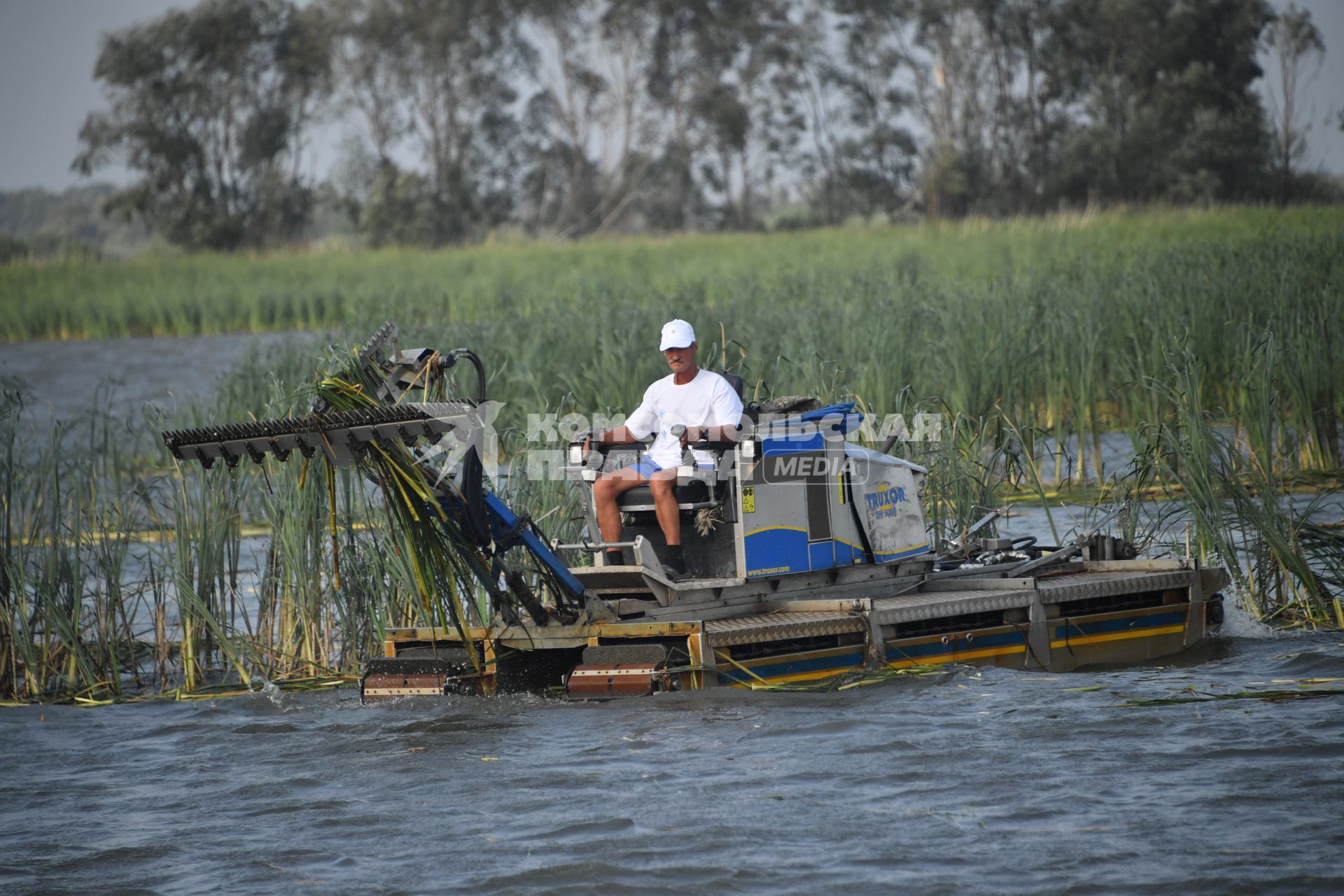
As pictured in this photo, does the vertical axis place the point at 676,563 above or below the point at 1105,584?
above

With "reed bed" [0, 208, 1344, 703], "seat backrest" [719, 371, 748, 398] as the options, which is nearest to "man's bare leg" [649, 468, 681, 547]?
"seat backrest" [719, 371, 748, 398]

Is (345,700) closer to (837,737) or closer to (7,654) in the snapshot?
(7,654)

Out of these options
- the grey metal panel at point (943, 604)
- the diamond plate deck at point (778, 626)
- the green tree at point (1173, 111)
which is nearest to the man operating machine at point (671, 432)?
the diamond plate deck at point (778, 626)

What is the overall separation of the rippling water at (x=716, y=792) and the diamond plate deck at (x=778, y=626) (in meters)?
0.34

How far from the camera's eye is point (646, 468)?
947 cm

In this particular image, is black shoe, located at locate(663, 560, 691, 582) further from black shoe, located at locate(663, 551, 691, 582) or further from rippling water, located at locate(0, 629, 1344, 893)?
rippling water, located at locate(0, 629, 1344, 893)

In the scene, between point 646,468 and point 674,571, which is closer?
point 674,571

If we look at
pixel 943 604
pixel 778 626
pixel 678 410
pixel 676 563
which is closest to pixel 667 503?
pixel 676 563

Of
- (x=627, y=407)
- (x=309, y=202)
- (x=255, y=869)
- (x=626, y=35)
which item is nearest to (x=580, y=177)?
(x=626, y=35)

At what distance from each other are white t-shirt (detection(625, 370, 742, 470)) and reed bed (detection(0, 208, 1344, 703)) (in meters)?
0.88

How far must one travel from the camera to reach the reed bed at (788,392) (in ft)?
32.8

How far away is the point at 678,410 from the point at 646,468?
414 millimetres

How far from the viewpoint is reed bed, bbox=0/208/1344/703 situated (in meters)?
10.0

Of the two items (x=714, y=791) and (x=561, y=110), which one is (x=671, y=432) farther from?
(x=561, y=110)
